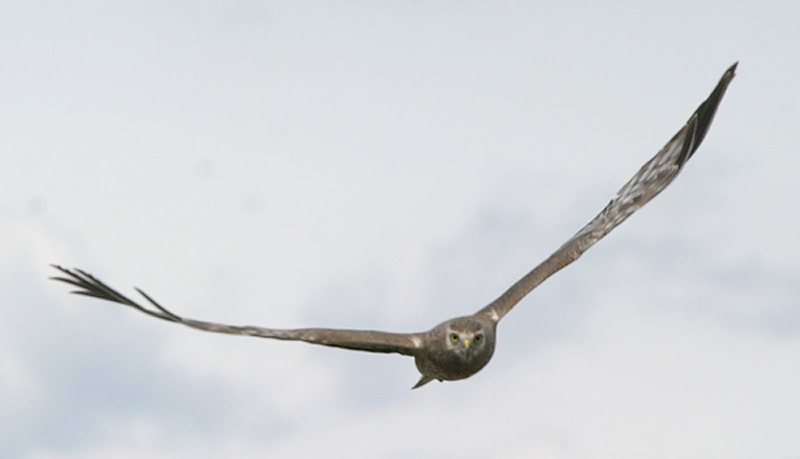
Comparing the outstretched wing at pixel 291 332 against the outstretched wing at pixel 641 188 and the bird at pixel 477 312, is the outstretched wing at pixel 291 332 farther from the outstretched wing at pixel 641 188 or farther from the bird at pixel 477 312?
the outstretched wing at pixel 641 188

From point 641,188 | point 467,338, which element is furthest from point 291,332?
point 641,188

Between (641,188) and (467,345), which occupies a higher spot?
(641,188)

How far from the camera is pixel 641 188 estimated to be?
1622 cm

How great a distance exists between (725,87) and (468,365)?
584 cm

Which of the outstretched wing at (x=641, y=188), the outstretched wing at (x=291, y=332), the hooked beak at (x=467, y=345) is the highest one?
the outstretched wing at (x=641, y=188)

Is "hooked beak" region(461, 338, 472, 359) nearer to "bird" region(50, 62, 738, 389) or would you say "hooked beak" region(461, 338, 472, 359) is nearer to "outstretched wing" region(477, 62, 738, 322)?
"bird" region(50, 62, 738, 389)

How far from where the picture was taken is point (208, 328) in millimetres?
11555

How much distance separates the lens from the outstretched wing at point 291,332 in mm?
11297

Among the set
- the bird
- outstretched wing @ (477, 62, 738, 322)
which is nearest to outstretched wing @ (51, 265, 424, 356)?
the bird

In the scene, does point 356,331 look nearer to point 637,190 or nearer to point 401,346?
point 401,346

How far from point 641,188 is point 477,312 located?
165 inches

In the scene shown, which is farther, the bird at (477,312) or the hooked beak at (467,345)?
the hooked beak at (467,345)

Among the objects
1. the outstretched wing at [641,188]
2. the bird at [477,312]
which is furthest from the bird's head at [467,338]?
the outstretched wing at [641,188]

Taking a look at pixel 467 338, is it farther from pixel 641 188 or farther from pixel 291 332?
pixel 641 188
